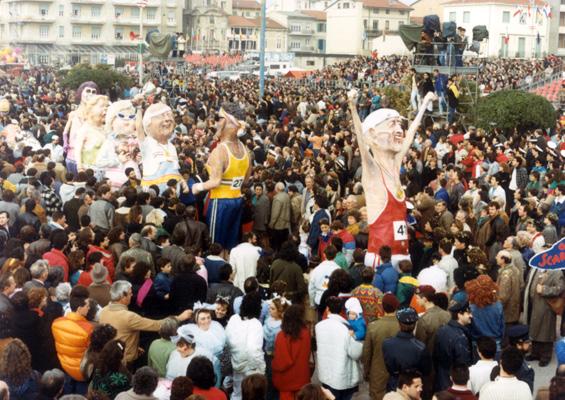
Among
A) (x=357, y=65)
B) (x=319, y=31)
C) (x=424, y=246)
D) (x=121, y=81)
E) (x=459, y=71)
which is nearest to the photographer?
(x=424, y=246)

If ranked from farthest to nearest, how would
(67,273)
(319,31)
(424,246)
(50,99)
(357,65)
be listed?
1. (319,31)
2. (357,65)
3. (50,99)
4. (424,246)
5. (67,273)

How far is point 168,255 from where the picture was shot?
8742 mm

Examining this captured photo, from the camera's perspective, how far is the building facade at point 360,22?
8319cm

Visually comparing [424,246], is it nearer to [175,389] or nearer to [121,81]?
[175,389]

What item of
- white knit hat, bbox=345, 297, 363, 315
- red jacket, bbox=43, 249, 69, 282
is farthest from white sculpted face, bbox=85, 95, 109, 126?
white knit hat, bbox=345, 297, 363, 315

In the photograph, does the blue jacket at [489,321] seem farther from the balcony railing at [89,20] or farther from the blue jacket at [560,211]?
the balcony railing at [89,20]

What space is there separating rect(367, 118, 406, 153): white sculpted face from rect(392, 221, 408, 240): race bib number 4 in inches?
34.4

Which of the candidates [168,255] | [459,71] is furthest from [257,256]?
[459,71]

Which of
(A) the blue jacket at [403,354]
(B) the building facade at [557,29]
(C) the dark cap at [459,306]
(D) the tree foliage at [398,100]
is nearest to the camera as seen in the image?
(A) the blue jacket at [403,354]

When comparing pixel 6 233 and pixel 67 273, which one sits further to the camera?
pixel 6 233

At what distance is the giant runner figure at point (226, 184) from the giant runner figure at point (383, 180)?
2.00 meters

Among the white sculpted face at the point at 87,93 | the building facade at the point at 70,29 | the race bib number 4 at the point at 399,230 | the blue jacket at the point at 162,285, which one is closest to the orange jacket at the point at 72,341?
the blue jacket at the point at 162,285

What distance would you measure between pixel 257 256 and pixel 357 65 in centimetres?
3977

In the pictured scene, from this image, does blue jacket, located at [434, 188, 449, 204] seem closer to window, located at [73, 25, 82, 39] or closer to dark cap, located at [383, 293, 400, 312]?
dark cap, located at [383, 293, 400, 312]
